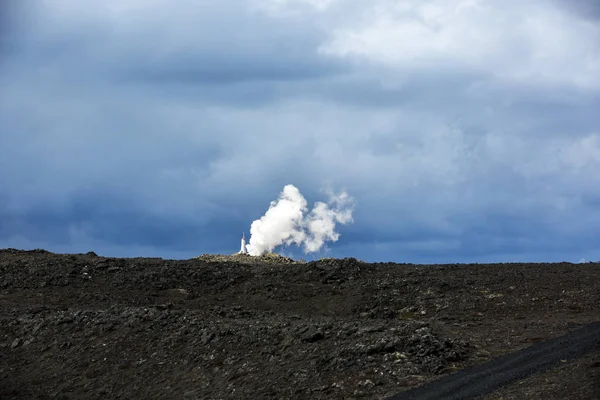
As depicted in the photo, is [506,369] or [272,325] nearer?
[506,369]

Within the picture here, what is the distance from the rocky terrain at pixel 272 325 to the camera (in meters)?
18.8

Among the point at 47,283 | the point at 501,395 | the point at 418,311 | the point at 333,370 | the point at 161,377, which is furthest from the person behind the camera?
the point at 47,283

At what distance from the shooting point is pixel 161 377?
20688 mm

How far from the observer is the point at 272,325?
22.3m

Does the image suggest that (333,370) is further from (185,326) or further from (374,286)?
(374,286)

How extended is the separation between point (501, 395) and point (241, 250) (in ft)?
96.6

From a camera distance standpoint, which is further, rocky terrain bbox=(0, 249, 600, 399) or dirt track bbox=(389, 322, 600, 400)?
rocky terrain bbox=(0, 249, 600, 399)

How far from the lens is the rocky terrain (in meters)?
18.8

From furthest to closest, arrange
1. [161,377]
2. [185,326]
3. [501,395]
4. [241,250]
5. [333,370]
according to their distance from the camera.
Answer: [241,250] → [185,326] → [161,377] → [333,370] → [501,395]

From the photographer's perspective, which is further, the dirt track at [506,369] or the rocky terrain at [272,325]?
the rocky terrain at [272,325]

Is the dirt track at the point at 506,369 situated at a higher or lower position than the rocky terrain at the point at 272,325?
lower

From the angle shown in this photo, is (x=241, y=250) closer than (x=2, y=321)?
No

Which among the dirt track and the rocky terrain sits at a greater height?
the rocky terrain

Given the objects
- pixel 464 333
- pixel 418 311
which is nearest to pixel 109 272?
pixel 418 311
